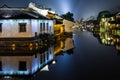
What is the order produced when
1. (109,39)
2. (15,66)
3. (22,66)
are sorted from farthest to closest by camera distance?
(109,39) < (22,66) < (15,66)

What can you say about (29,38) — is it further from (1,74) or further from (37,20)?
(1,74)

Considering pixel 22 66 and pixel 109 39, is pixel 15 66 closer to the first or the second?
pixel 22 66

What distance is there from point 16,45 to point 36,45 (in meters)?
1.76

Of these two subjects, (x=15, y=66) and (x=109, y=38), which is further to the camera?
(x=109, y=38)

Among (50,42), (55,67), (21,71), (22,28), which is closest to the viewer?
(21,71)

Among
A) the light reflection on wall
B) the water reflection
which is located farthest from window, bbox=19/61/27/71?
the water reflection

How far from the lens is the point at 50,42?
32.9 meters

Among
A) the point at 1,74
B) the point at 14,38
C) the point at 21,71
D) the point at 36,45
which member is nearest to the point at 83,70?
the point at 21,71

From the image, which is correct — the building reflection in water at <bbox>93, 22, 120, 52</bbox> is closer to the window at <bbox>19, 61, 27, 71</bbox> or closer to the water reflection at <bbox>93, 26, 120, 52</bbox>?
the water reflection at <bbox>93, 26, 120, 52</bbox>

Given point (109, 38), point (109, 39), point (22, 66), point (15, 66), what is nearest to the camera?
point (15, 66)

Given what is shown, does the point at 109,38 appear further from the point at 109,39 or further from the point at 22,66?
the point at 22,66

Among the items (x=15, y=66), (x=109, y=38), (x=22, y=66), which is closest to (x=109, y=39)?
(x=109, y=38)

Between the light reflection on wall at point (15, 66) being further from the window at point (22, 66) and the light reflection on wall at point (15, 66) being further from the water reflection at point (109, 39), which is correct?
the water reflection at point (109, 39)

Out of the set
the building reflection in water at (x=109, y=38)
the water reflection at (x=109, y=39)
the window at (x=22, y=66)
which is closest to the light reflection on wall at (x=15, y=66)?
the window at (x=22, y=66)
